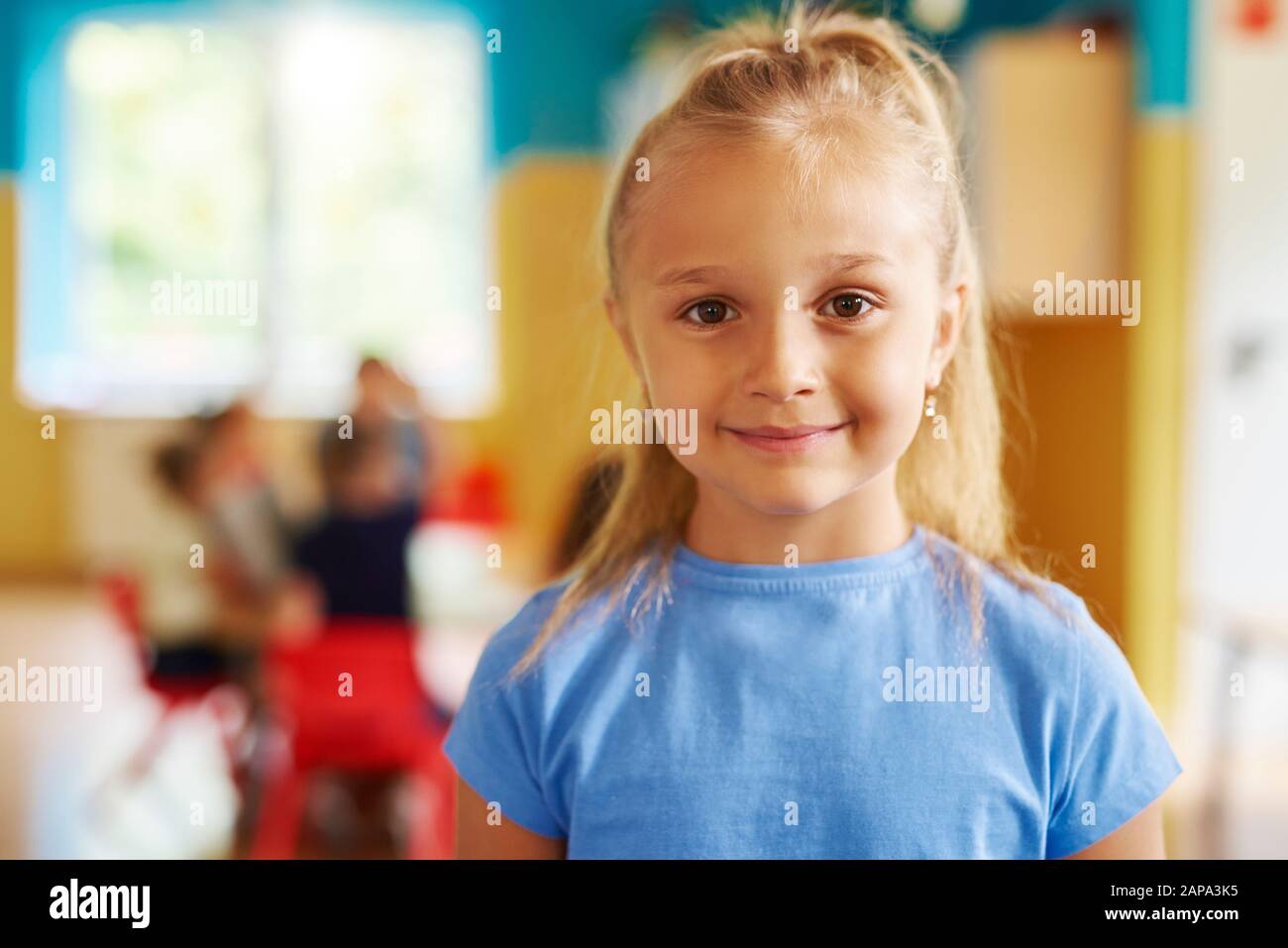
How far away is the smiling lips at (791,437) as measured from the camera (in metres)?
0.54

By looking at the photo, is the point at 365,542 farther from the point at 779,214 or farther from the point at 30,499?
the point at 30,499

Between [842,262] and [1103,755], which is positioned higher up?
[842,262]

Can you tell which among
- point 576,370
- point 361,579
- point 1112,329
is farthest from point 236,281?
point 1112,329

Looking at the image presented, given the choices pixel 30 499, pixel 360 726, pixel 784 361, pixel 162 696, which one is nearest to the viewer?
pixel 784 361

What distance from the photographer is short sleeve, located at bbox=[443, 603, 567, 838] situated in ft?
1.93

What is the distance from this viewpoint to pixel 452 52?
436 centimetres

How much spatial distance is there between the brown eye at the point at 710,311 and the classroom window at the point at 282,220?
→ 3801 mm

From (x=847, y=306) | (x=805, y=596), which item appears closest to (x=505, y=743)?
(x=805, y=596)

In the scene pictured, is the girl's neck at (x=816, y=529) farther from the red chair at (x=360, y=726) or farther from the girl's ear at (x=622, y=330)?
the red chair at (x=360, y=726)

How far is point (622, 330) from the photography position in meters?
0.60

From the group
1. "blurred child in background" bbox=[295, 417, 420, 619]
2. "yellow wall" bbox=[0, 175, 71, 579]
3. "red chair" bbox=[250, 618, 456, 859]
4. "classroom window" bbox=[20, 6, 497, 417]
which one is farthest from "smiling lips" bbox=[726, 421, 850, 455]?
"yellow wall" bbox=[0, 175, 71, 579]

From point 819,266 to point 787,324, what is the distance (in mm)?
29

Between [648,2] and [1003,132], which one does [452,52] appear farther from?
[1003,132]

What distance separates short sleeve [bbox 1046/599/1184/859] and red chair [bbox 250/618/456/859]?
116 cm
